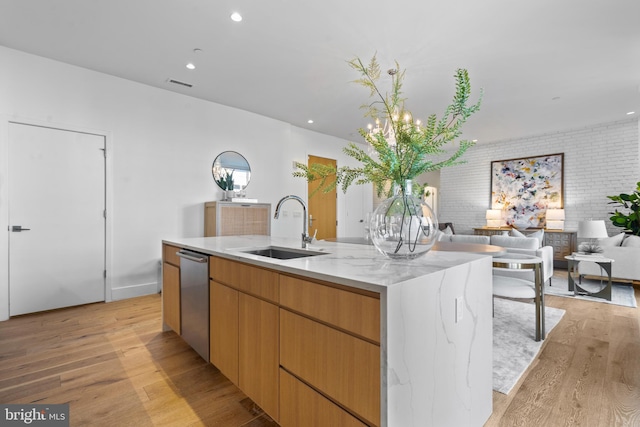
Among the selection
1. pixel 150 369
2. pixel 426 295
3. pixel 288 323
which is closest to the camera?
pixel 426 295

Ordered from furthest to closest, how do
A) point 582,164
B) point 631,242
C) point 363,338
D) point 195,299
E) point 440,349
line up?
point 582,164, point 631,242, point 195,299, point 440,349, point 363,338

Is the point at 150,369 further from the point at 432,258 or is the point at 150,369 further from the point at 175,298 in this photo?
the point at 432,258

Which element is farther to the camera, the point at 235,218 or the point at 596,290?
the point at 235,218

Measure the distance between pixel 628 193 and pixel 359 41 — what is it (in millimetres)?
5982

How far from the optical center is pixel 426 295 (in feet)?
3.79

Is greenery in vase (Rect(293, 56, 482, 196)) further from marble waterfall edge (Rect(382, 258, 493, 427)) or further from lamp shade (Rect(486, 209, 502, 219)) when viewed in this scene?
lamp shade (Rect(486, 209, 502, 219))

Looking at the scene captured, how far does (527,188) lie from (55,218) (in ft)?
26.6

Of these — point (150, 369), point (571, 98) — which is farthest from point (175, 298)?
point (571, 98)

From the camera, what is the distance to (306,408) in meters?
1.26

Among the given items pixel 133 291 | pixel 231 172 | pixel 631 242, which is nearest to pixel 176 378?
pixel 133 291

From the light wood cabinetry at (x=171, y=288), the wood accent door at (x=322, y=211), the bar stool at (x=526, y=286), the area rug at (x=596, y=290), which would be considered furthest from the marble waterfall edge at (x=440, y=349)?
the wood accent door at (x=322, y=211)

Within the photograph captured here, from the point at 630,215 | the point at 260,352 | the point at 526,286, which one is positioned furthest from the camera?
the point at 630,215

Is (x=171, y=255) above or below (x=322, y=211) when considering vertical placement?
below

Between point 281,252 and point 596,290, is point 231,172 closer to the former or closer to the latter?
point 281,252
